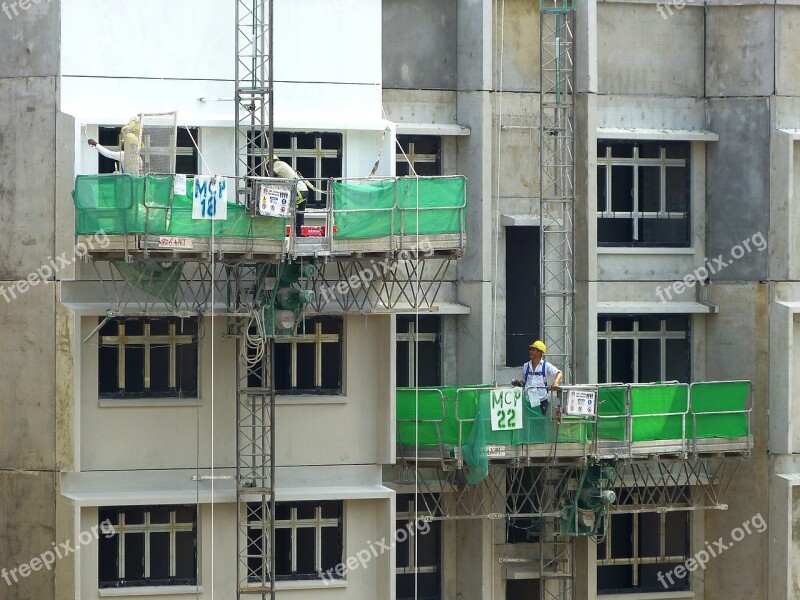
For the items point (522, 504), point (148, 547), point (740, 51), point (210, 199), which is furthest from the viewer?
point (740, 51)

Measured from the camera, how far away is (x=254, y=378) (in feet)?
111

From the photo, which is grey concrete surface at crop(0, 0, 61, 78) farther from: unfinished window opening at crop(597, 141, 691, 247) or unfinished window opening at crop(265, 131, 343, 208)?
unfinished window opening at crop(597, 141, 691, 247)

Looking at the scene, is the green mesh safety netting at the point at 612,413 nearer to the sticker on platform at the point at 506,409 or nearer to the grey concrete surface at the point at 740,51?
the sticker on platform at the point at 506,409

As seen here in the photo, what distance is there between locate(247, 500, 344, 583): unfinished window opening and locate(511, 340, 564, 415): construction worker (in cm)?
385

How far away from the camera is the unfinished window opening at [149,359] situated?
110 feet

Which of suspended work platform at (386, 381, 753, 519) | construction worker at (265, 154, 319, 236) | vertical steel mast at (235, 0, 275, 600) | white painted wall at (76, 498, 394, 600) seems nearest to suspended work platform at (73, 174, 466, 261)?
construction worker at (265, 154, 319, 236)

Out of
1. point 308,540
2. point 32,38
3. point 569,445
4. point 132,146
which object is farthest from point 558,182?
point 32,38

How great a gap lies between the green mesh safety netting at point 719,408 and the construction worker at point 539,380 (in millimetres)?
2964

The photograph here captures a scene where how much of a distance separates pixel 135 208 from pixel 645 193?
1160 centimetres

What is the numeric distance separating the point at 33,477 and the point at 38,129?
5.79 metres

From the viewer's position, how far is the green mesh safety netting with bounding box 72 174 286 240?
1234 inches

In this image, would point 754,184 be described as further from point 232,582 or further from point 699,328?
point 232,582

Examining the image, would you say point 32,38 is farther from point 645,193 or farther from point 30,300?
point 645,193

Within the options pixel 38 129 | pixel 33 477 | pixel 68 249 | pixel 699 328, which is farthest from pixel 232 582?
pixel 699 328
